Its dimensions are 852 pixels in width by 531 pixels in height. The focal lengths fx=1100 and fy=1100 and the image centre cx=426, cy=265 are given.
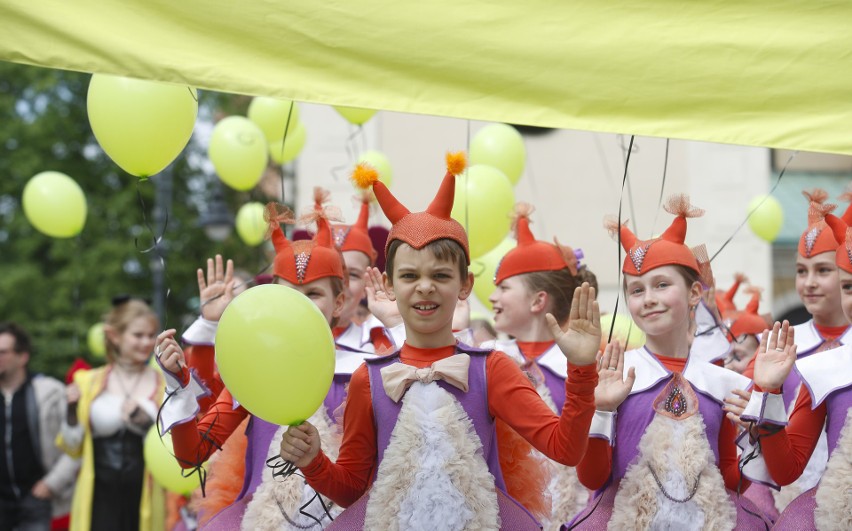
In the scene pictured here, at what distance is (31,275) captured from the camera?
70.3 ft

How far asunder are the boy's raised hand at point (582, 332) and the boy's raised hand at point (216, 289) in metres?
1.65

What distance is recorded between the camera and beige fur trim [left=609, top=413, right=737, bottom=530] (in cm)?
380

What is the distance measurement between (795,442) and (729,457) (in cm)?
25

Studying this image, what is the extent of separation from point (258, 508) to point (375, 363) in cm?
84

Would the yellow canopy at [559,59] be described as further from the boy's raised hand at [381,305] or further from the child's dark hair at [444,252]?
the boy's raised hand at [381,305]

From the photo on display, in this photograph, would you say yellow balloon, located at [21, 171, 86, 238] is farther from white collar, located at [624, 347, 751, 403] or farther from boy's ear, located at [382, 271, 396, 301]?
white collar, located at [624, 347, 751, 403]

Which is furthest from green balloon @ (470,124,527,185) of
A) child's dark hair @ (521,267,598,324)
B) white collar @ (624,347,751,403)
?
white collar @ (624,347,751,403)

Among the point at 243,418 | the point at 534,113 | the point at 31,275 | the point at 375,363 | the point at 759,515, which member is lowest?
the point at 31,275

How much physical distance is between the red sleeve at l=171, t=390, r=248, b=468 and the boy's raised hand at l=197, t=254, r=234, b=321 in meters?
0.37

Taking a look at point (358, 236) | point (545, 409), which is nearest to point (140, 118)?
point (358, 236)

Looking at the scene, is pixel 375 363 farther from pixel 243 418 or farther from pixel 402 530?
pixel 243 418

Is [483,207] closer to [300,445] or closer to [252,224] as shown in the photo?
[300,445]

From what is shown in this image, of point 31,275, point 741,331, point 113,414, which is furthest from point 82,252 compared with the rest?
point 741,331

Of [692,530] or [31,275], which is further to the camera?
[31,275]
